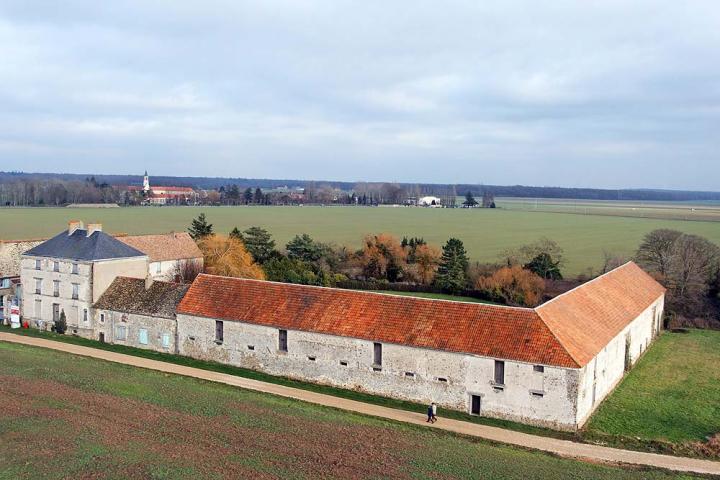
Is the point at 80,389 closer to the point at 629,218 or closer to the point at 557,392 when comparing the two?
the point at 557,392

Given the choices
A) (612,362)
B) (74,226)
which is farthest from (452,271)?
(74,226)

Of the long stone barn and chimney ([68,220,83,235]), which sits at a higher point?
chimney ([68,220,83,235])

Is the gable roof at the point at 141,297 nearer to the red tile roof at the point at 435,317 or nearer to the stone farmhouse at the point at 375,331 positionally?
the stone farmhouse at the point at 375,331

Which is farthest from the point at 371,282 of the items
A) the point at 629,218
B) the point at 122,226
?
the point at 629,218

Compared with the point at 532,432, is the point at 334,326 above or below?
above

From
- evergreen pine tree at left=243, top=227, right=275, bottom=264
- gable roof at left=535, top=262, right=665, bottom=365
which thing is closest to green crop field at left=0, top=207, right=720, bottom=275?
evergreen pine tree at left=243, top=227, right=275, bottom=264

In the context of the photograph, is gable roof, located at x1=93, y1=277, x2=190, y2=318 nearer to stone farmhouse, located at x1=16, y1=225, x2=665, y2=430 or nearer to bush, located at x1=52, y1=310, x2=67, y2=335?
stone farmhouse, located at x1=16, y1=225, x2=665, y2=430

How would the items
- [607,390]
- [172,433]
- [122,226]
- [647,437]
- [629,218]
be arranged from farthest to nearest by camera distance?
[629,218] → [122,226] → [607,390] → [647,437] → [172,433]

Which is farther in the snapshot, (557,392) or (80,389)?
(80,389)
